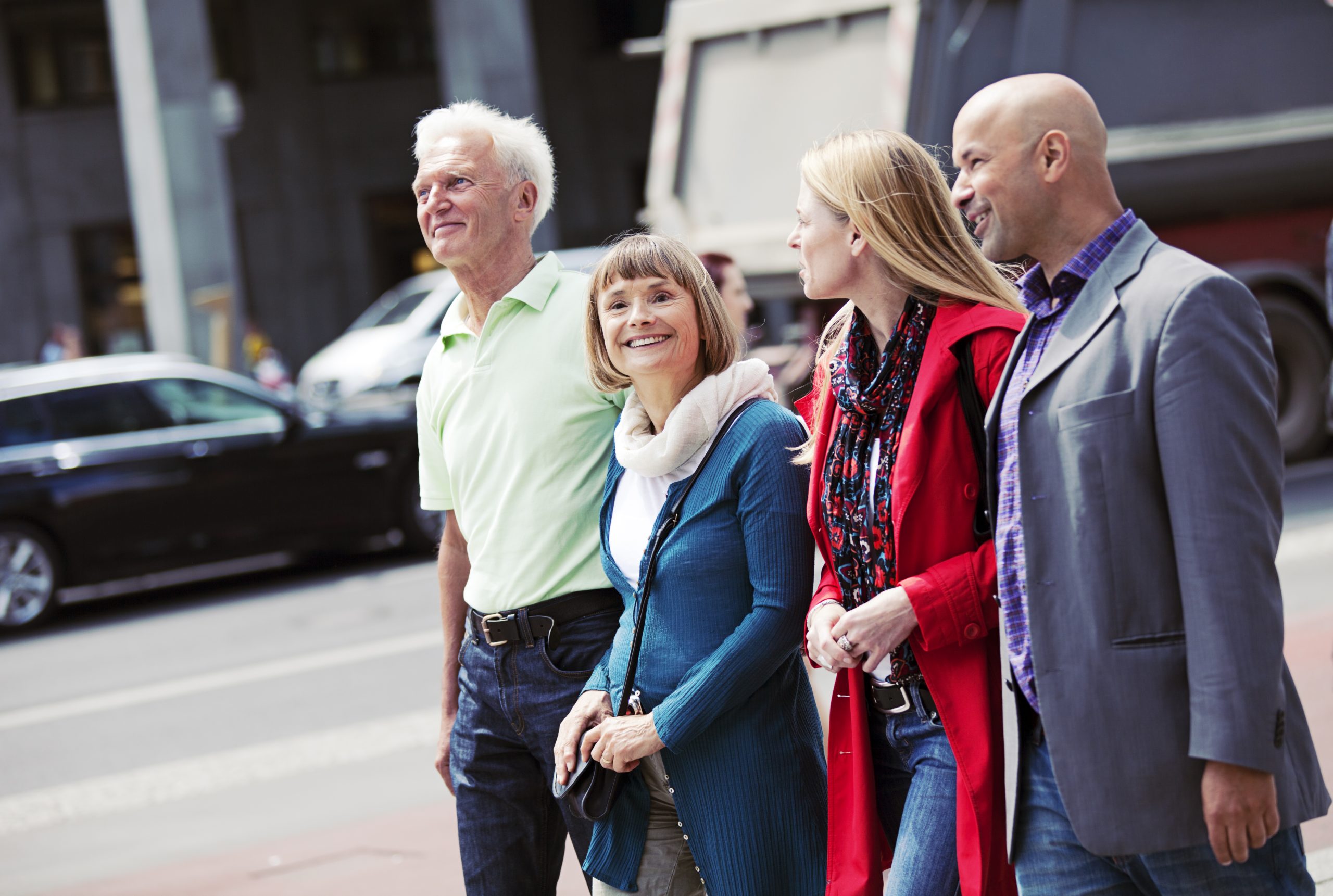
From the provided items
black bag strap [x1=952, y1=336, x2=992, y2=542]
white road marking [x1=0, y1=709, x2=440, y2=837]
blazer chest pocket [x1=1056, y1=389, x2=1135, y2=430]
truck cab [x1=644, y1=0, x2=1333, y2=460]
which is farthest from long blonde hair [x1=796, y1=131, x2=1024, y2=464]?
truck cab [x1=644, y1=0, x2=1333, y2=460]

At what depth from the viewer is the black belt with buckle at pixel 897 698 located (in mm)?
2496

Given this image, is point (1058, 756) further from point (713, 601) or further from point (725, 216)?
point (725, 216)

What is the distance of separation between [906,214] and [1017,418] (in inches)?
20.9

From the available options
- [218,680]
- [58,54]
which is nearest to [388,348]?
[218,680]

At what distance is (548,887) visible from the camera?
10.2ft

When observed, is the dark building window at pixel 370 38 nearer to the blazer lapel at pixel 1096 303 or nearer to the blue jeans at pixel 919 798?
the blue jeans at pixel 919 798

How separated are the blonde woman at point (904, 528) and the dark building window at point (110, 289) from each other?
81.2 ft

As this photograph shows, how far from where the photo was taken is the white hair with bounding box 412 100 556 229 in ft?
10.2

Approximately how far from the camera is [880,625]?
7.80ft

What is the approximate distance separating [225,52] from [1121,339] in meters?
25.5

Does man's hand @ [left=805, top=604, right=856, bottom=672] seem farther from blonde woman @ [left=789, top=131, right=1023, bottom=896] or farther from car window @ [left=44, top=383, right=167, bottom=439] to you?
car window @ [left=44, top=383, right=167, bottom=439]

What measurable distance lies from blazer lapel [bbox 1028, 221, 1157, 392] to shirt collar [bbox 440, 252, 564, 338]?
1.26 meters

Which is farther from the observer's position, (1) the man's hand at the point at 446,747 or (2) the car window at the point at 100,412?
(2) the car window at the point at 100,412

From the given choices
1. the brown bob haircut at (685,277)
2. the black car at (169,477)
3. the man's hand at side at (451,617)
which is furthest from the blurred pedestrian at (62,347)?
the brown bob haircut at (685,277)
